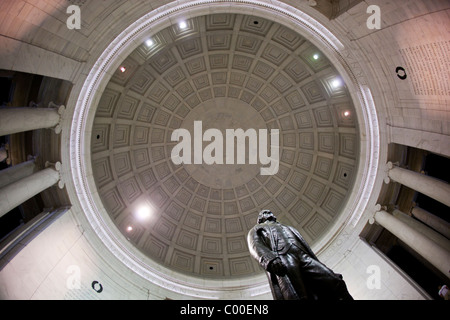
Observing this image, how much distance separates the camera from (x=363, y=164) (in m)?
15.2

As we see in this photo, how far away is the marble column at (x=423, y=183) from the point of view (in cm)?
1030

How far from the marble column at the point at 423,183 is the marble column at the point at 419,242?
167 cm

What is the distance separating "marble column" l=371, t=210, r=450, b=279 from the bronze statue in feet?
22.1

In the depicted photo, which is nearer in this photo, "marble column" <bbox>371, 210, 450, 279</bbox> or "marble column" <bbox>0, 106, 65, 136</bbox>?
"marble column" <bbox>0, 106, 65, 136</bbox>

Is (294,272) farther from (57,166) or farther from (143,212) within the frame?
(143,212)

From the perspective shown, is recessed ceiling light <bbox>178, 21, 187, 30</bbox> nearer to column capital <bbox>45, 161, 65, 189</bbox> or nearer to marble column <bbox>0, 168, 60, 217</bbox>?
column capital <bbox>45, 161, 65, 189</bbox>

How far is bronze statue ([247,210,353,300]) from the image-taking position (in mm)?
5551

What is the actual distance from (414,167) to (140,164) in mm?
15790

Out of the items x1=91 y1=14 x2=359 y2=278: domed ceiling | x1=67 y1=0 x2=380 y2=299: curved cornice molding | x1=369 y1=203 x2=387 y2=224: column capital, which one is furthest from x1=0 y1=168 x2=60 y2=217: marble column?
x1=369 y1=203 x2=387 y2=224: column capital

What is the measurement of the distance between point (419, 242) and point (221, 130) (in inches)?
531

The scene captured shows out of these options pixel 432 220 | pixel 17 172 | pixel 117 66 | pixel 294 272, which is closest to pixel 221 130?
pixel 117 66

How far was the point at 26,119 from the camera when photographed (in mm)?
9734

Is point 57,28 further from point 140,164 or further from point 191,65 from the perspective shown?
point 140,164

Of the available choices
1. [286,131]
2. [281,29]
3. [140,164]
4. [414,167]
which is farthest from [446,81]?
[140,164]
